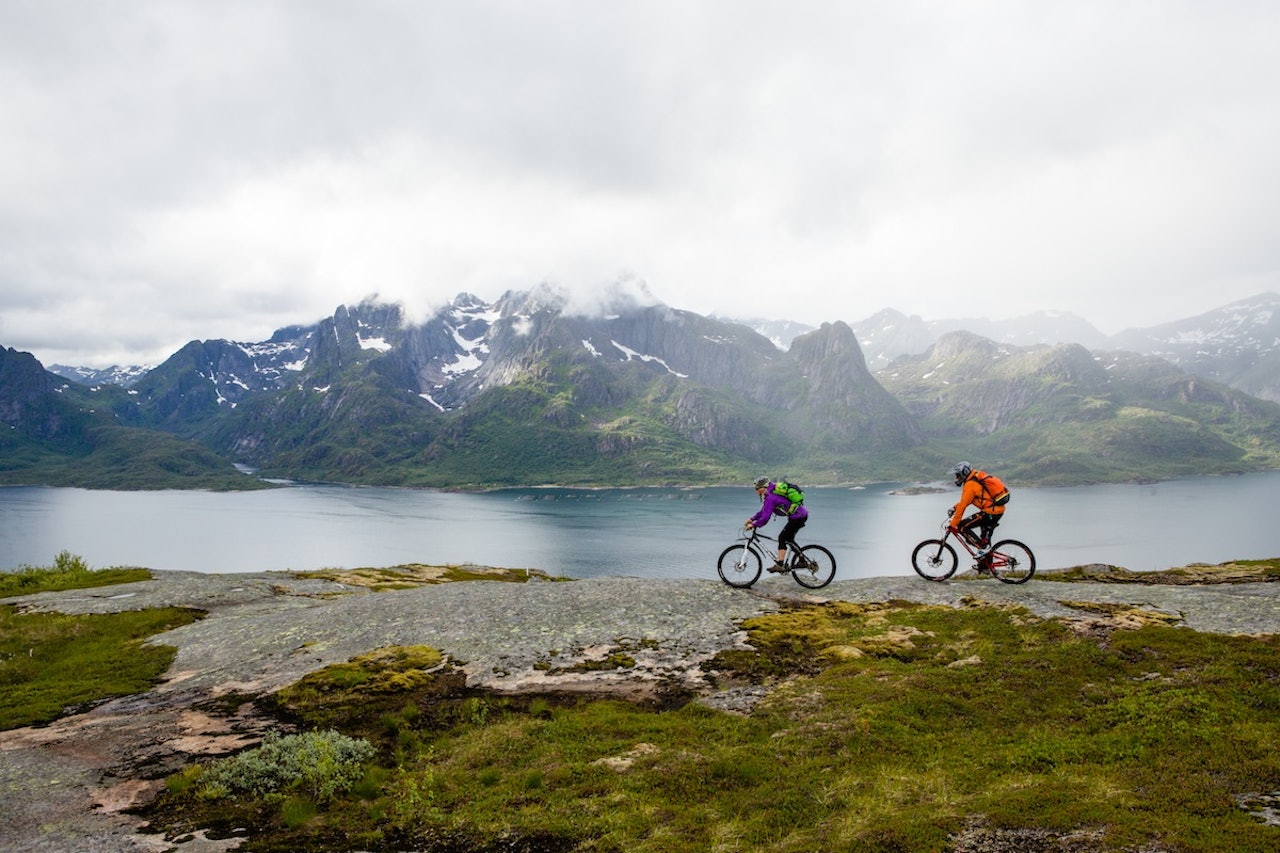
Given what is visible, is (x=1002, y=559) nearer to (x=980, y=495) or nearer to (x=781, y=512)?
(x=980, y=495)

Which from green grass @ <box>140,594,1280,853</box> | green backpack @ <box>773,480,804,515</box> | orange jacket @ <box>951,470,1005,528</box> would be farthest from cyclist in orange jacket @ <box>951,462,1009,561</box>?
green grass @ <box>140,594,1280,853</box>

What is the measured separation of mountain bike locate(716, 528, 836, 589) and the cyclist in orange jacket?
5647 mm

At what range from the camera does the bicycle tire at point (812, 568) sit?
1052 inches

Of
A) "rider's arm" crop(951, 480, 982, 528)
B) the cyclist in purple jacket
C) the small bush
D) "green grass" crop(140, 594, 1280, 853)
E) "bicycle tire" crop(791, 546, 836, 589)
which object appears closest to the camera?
"green grass" crop(140, 594, 1280, 853)

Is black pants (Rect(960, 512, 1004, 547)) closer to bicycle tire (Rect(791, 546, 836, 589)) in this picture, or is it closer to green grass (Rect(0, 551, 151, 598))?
bicycle tire (Rect(791, 546, 836, 589))

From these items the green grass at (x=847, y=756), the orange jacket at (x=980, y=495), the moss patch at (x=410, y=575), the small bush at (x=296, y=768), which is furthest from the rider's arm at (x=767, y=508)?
the moss patch at (x=410, y=575)

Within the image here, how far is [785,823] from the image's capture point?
9.98m

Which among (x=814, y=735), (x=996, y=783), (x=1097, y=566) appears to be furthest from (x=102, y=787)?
(x=1097, y=566)

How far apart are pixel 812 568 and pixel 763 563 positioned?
2316 mm

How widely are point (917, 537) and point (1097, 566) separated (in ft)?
565

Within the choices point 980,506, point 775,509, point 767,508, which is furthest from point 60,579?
point 980,506

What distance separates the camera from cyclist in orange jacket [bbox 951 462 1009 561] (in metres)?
23.7

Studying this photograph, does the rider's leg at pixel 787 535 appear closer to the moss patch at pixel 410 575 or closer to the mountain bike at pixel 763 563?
the mountain bike at pixel 763 563

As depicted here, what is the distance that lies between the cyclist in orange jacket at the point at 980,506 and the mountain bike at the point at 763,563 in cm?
565
